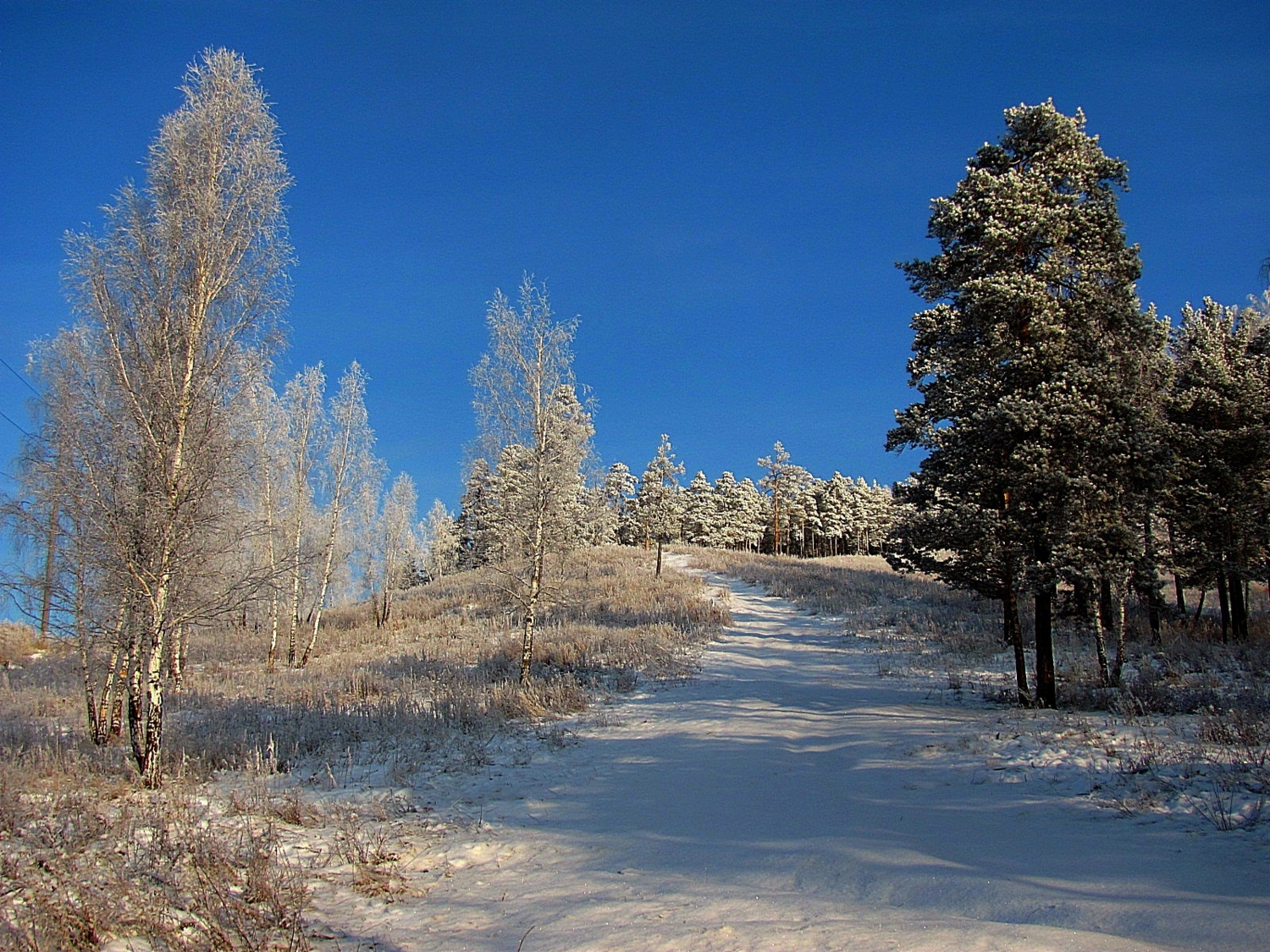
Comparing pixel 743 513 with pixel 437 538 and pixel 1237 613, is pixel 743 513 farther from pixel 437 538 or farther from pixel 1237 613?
pixel 1237 613

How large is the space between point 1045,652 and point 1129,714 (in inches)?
78.5

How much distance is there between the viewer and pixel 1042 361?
11.3 metres

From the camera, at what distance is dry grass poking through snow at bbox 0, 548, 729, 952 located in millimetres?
4398

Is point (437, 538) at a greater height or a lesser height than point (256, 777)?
greater

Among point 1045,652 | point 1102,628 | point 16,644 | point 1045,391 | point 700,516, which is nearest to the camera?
point 1045,391

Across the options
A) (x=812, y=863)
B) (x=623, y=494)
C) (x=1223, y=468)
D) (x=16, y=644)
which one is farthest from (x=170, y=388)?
(x=623, y=494)

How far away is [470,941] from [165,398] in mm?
7827

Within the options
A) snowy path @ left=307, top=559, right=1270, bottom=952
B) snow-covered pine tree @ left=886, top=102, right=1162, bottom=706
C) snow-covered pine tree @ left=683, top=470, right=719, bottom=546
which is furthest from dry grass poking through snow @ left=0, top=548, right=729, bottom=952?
snow-covered pine tree @ left=683, top=470, right=719, bottom=546

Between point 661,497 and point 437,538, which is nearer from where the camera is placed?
point 661,497

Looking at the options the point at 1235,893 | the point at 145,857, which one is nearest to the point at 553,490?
the point at 145,857

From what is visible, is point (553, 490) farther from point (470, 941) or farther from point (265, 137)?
point (470, 941)

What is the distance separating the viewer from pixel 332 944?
14.1 ft

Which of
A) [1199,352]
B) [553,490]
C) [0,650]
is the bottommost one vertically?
[0,650]

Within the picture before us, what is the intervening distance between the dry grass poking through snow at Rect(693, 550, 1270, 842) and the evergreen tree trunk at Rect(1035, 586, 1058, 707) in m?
0.36
